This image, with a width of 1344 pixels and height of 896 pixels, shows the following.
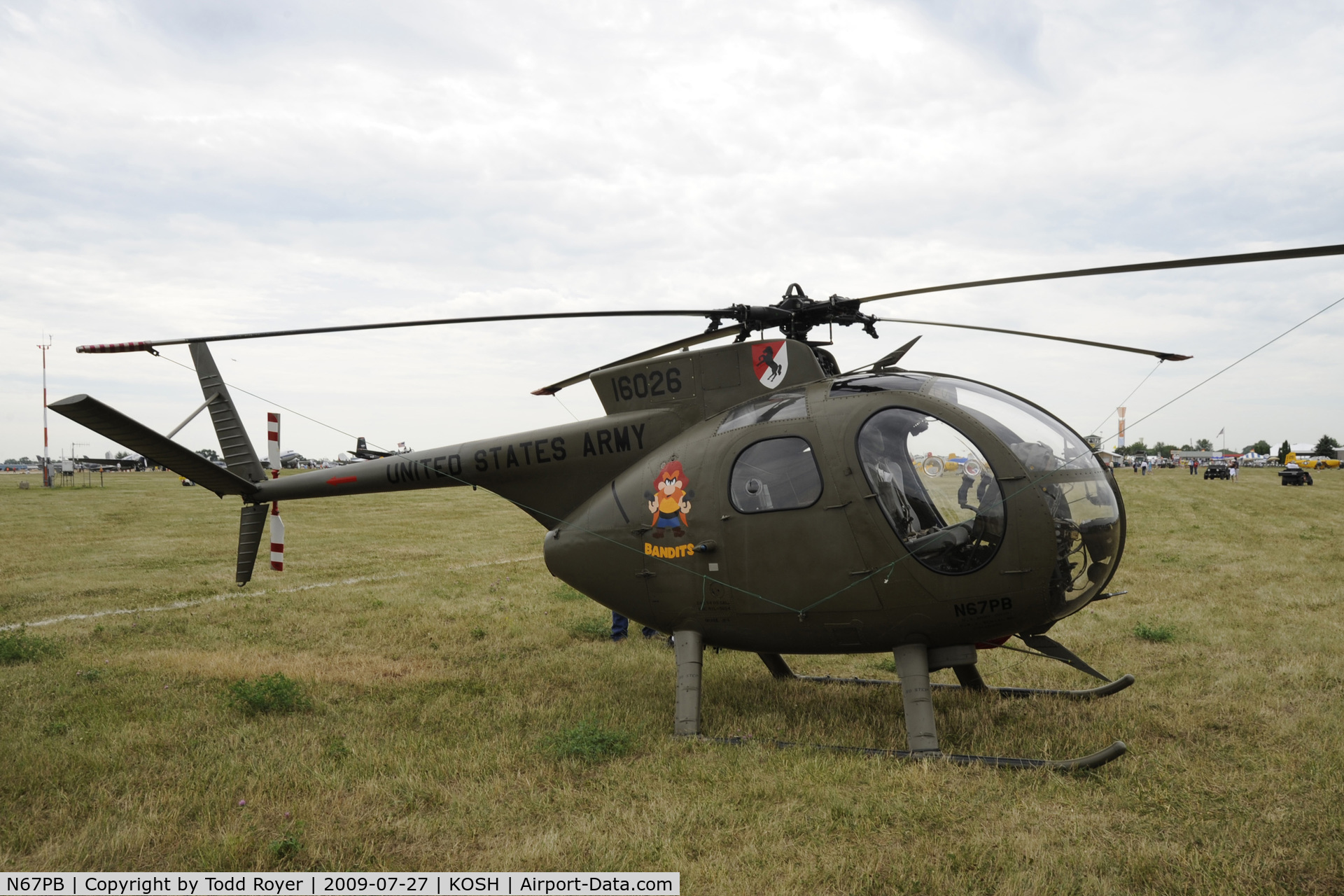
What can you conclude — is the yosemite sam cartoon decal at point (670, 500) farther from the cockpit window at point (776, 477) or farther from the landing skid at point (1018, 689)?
the landing skid at point (1018, 689)

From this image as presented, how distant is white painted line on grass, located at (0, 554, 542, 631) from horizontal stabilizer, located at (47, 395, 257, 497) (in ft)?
10.9

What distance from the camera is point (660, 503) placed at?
22.9 feet

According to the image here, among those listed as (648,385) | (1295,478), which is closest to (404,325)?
(648,385)

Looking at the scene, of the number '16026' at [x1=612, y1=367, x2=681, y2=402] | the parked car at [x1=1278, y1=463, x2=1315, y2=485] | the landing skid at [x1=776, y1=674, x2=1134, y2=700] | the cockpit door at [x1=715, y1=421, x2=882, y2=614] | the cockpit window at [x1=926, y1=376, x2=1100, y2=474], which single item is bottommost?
the landing skid at [x1=776, y1=674, x2=1134, y2=700]

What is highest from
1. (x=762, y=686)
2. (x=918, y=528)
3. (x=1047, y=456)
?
(x=1047, y=456)

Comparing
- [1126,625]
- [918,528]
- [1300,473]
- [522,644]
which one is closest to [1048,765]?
[918,528]

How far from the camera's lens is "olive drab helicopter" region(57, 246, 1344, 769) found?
5.88 m

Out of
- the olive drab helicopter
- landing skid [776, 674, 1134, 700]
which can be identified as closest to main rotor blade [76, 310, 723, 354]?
the olive drab helicopter

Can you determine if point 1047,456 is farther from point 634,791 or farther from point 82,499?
point 82,499

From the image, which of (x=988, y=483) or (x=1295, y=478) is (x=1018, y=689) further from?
(x=1295, y=478)

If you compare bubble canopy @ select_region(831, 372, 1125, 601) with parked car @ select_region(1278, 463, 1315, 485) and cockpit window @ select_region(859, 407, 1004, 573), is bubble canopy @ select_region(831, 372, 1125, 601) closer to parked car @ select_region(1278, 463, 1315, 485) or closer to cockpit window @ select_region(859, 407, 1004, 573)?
cockpit window @ select_region(859, 407, 1004, 573)

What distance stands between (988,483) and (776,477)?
1.60m

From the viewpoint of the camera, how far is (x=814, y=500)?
6.27 m

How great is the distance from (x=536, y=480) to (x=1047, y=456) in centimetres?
467
